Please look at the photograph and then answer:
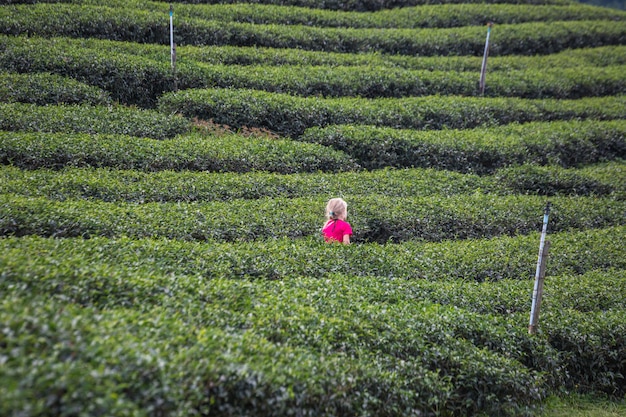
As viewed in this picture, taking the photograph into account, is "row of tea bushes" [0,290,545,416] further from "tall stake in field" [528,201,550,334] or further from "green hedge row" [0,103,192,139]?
"green hedge row" [0,103,192,139]

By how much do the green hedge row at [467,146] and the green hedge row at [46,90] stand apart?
7.40m

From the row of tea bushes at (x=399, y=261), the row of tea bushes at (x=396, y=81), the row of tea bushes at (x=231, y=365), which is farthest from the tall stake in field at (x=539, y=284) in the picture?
the row of tea bushes at (x=396, y=81)

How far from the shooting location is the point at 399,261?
1240 centimetres

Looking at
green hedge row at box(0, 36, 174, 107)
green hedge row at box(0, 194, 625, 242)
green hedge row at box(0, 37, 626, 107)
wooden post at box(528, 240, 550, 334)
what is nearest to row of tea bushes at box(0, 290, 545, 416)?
wooden post at box(528, 240, 550, 334)

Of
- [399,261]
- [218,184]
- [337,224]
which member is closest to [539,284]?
[399,261]

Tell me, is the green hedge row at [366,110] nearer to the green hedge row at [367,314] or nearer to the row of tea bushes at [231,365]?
the green hedge row at [367,314]

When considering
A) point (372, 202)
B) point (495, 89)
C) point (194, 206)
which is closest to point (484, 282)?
point (372, 202)

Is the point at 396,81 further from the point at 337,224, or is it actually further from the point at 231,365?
the point at 231,365

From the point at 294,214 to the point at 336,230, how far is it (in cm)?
183

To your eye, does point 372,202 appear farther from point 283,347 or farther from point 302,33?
point 302,33

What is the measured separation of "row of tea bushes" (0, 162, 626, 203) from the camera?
517 inches

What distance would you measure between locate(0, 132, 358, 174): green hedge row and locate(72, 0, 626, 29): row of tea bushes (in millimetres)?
10354

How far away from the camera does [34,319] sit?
6160 millimetres

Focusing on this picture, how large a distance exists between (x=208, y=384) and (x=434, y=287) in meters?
6.09
